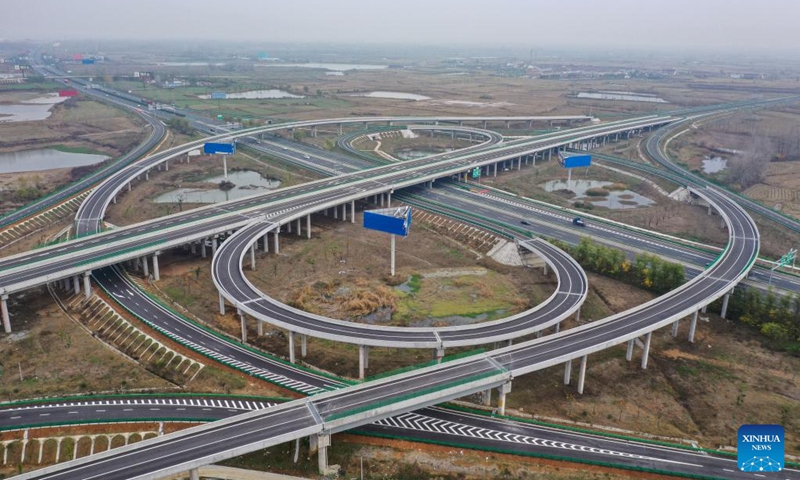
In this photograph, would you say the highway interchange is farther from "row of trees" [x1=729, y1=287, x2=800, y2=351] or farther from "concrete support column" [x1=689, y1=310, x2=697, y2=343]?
"row of trees" [x1=729, y1=287, x2=800, y2=351]

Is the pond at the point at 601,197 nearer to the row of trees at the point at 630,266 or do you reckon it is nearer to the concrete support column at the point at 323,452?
the row of trees at the point at 630,266

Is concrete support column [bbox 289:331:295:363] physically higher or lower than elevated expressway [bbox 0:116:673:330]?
lower

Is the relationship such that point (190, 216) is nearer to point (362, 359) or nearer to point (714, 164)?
point (362, 359)

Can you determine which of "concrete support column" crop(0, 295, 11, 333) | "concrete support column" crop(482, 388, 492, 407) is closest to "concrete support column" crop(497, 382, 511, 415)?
"concrete support column" crop(482, 388, 492, 407)

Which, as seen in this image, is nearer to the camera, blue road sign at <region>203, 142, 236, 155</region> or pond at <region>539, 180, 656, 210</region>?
pond at <region>539, 180, 656, 210</region>

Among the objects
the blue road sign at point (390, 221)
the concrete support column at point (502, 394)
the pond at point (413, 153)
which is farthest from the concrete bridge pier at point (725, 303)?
the pond at point (413, 153)

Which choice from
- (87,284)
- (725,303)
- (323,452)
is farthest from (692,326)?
(87,284)
